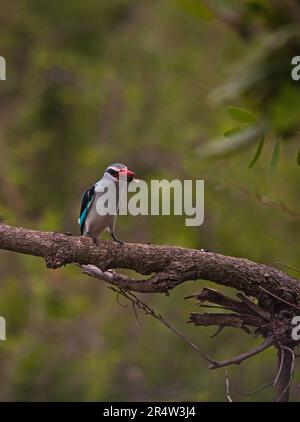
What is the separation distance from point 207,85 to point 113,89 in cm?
174

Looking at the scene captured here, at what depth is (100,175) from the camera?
1235 centimetres

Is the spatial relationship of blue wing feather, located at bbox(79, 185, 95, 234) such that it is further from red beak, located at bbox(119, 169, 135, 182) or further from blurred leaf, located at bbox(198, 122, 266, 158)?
blurred leaf, located at bbox(198, 122, 266, 158)

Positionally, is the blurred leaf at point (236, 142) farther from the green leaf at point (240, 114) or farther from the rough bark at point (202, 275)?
the rough bark at point (202, 275)

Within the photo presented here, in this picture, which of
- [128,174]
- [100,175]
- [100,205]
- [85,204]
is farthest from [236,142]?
[100,175]

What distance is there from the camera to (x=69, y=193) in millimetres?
13180

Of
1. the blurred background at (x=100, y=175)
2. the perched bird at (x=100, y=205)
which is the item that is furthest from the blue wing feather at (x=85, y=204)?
the blurred background at (x=100, y=175)

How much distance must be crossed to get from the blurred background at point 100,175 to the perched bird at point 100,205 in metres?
4.48

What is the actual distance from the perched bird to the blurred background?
4482mm

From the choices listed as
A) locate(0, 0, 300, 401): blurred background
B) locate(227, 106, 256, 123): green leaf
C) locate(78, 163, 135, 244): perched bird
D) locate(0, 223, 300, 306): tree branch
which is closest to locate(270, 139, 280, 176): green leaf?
locate(227, 106, 256, 123): green leaf

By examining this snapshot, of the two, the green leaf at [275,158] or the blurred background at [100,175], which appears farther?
the blurred background at [100,175]

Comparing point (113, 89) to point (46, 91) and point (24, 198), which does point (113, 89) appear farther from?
point (24, 198)

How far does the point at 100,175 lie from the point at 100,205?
8522 millimetres

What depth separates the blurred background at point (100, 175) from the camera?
425 inches

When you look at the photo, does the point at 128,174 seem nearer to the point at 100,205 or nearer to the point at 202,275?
the point at 100,205
